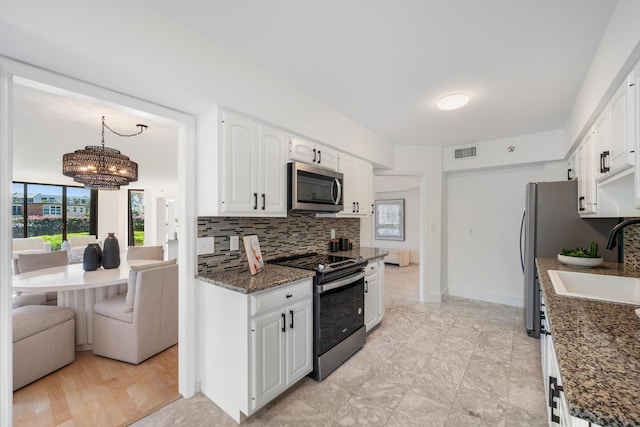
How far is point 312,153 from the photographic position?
2.63 metres

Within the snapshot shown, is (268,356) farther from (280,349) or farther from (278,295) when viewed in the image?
(278,295)

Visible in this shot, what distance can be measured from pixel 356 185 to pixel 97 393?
2993mm

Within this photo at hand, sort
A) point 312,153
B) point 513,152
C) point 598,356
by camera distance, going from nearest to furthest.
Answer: point 598,356
point 312,153
point 513,152

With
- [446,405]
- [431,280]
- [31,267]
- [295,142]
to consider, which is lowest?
[446,405]

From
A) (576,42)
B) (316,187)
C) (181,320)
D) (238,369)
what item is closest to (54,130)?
(181,320)

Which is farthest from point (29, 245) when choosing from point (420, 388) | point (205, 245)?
point (420, 388)

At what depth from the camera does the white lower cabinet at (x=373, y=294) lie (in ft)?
9.61

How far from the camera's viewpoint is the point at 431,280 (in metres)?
4.27

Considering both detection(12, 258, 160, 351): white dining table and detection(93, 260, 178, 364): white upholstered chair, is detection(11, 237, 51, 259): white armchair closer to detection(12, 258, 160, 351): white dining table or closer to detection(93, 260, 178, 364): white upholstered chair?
detection(12, 258, 160, 351): white dining table

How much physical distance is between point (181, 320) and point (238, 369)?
62cm

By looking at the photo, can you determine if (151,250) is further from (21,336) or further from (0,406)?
(0,406)

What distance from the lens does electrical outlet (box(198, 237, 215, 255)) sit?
6.88 ft

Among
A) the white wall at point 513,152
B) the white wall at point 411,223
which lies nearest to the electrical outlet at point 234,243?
the white wall at point 513,152

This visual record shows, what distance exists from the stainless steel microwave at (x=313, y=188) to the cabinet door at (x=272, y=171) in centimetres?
7
